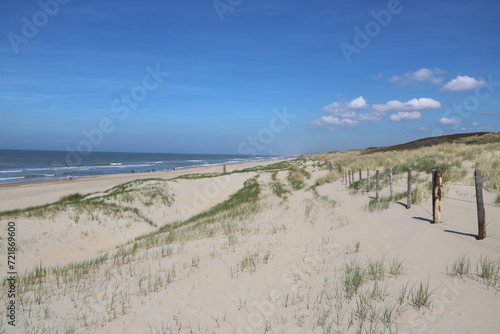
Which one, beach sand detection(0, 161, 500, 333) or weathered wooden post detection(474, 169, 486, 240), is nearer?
beach sand detection(0, 161, 500, 333)

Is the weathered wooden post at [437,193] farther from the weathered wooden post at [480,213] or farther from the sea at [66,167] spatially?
the sea at [66,167]

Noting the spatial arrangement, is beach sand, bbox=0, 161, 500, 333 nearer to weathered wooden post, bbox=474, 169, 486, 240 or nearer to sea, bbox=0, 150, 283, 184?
weathered wooden post, bbox=474, 169, 486, 240

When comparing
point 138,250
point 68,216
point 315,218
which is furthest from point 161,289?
point 68,216

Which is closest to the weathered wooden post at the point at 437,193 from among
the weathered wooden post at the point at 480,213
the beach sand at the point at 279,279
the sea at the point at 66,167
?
the beach sand at the point at 279,279

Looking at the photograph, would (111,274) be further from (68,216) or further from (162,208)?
(162,208)

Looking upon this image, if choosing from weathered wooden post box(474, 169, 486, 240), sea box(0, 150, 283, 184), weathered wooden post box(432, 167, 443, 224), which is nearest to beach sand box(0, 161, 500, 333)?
weathered wooden post box(474, 169, 486, 240)

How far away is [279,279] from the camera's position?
6816 millimetres

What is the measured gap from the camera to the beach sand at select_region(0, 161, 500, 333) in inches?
190

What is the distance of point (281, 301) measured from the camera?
5703 mm

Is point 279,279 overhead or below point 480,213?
below

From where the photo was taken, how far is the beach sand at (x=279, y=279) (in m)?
4.82

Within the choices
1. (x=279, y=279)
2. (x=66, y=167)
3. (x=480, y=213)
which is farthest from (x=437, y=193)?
(x=66, y=167)

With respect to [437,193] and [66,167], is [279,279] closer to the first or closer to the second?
[437,193]

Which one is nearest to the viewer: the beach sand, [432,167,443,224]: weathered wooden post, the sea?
the beach sand
